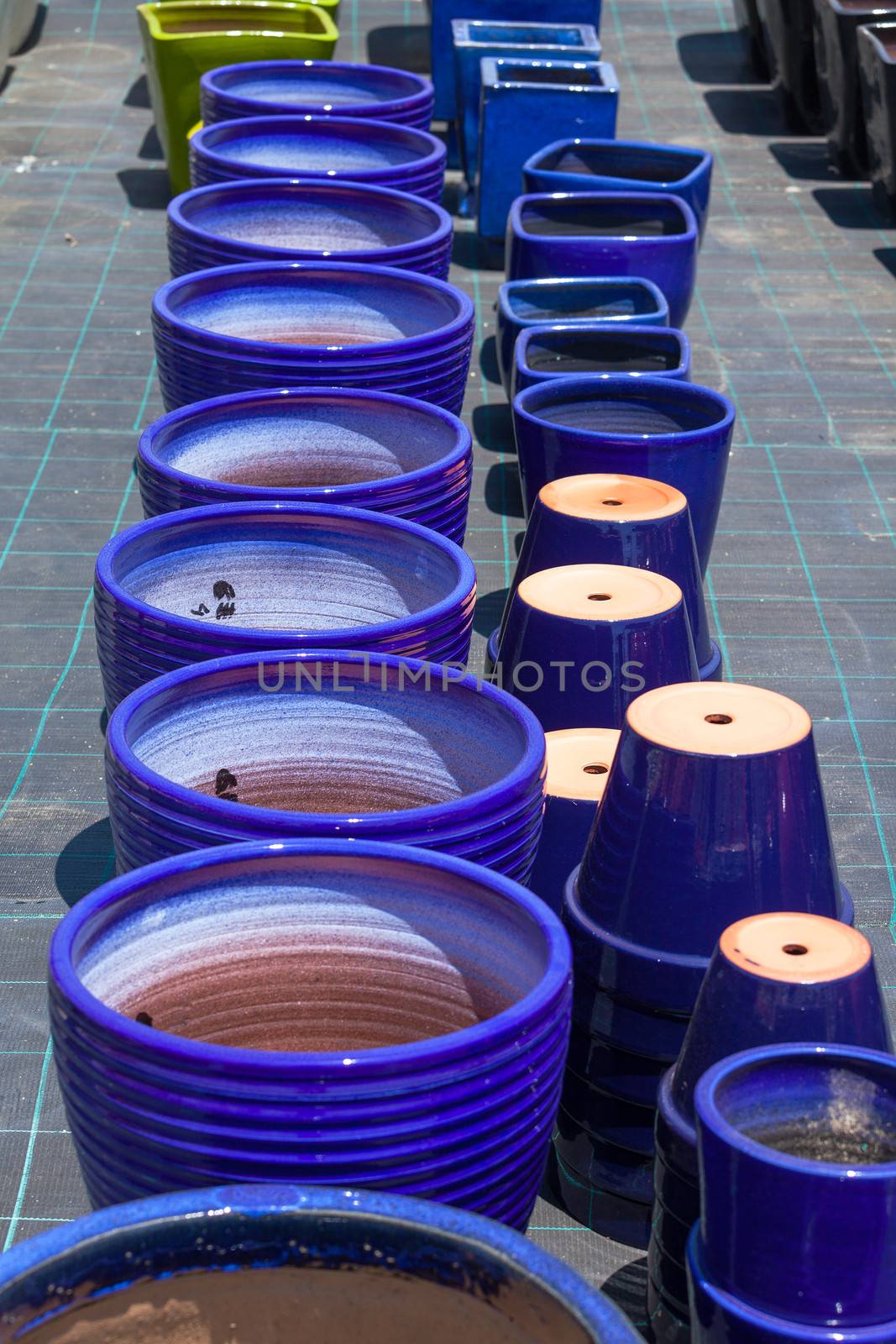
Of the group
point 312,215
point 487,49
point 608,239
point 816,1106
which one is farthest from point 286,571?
point 487,49

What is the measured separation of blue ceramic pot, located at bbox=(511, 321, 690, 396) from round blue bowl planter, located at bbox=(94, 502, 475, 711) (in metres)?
2.03

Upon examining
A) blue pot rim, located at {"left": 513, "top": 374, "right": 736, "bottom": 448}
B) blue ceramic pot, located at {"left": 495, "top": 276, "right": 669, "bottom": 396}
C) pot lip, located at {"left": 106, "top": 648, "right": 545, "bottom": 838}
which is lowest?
blue ceramic pot, located at {"left": 495, "top": 276, "right": 669, "bottom": 396}

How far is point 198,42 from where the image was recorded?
8305 millimetres

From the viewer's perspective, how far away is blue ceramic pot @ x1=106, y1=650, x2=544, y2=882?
9.46 feet

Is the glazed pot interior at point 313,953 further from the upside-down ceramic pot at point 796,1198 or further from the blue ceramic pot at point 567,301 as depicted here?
the blue ceramic pot at point 567,301

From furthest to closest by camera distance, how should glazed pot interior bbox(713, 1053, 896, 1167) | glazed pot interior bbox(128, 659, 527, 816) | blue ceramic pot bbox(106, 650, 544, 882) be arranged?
glazed pot interior bbox(128, 659, 527, 816)
blue ceramic pot bbox(106, 650, 544, 882)
glazed pot interior bbox(713, 1053, 896, 1167)

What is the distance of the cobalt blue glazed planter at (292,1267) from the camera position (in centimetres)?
193

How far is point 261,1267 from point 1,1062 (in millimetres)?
1952

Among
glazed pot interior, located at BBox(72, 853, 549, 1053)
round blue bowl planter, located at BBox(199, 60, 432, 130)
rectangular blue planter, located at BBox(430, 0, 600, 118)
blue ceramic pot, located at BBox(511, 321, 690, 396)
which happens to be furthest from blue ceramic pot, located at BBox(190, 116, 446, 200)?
glazed pot interior, located at BBox(72, 853, 549, 1053)

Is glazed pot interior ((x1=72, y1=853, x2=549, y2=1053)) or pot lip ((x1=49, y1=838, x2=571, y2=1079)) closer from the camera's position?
pot lip ((x1=49, y1=838, x2=571, y2=1079))

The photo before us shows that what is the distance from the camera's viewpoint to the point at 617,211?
7250 mm

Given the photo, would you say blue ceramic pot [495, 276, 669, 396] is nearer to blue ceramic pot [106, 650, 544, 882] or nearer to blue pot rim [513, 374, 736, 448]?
blue pot rim [513, 374, 736, 448]

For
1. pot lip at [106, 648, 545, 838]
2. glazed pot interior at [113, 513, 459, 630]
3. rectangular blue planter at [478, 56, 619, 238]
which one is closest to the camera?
→ pot lip at [106, 648, 545, 838]

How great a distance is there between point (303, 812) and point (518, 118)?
5.76 m
